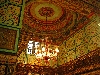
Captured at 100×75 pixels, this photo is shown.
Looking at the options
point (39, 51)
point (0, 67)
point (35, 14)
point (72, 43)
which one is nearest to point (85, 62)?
point (72, 43)

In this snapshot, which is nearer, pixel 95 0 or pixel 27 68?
pixel 95 0

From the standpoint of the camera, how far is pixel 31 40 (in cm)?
991

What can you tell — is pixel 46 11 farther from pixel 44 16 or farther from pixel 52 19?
pixel 52 19

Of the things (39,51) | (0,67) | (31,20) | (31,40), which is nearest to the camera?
(0,67)

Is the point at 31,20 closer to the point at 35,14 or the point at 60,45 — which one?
the point at 35,14

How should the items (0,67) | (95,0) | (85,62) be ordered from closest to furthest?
(0,67), (95,0), (85,62)

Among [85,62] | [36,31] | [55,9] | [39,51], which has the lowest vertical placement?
[85,62]

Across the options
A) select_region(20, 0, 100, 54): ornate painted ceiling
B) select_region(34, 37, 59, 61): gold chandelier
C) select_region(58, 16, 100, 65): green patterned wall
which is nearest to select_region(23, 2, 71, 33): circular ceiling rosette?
select_region(20, 0, 100, 54): ornate painted ceiling

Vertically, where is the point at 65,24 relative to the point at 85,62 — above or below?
above

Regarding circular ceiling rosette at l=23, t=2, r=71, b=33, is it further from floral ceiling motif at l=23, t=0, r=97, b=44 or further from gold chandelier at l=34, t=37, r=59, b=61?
gold chandelier at l=34, t=37, r=59, b=61

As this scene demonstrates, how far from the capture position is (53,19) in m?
8.35

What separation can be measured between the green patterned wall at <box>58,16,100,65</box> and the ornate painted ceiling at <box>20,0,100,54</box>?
1.11 feet

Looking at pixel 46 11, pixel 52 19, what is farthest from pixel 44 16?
pixel 52 19

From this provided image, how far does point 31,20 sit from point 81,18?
9.23ft
